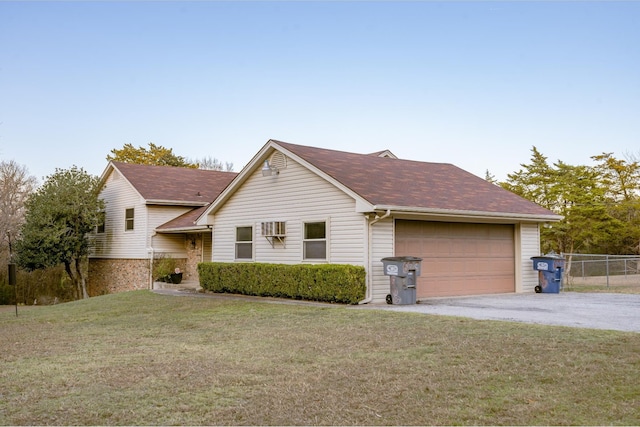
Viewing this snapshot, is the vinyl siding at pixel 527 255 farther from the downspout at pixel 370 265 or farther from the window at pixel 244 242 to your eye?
the window at pixel 244 242

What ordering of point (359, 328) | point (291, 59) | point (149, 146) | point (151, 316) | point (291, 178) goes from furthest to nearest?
point (149, 146), point (291, 59), point (291, 178), point (151, 316), point (359, 328)

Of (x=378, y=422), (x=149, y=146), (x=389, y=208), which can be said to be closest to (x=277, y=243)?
(x=389, y=208)

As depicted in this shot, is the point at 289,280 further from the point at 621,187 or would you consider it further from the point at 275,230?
the point at 621,187

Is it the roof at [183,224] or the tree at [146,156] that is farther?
the tree at [146,156]

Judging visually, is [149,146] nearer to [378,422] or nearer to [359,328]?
[359,328]

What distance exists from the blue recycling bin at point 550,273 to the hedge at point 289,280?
→ 6.79m

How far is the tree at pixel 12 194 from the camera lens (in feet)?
95.1

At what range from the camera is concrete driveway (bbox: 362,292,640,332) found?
1055 centimetres

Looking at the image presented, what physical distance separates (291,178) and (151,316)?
18.5ft

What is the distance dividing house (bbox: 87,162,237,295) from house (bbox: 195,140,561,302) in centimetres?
542

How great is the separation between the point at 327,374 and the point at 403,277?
7329mm

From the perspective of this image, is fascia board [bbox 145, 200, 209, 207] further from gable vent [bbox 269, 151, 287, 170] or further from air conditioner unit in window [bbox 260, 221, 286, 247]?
air conditioner unit in window [bbox 260, 221, 286, 247]

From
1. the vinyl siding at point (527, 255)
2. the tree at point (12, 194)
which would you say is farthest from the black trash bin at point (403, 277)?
the tree at point (12, 194)

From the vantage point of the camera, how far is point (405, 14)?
55.9 ft
